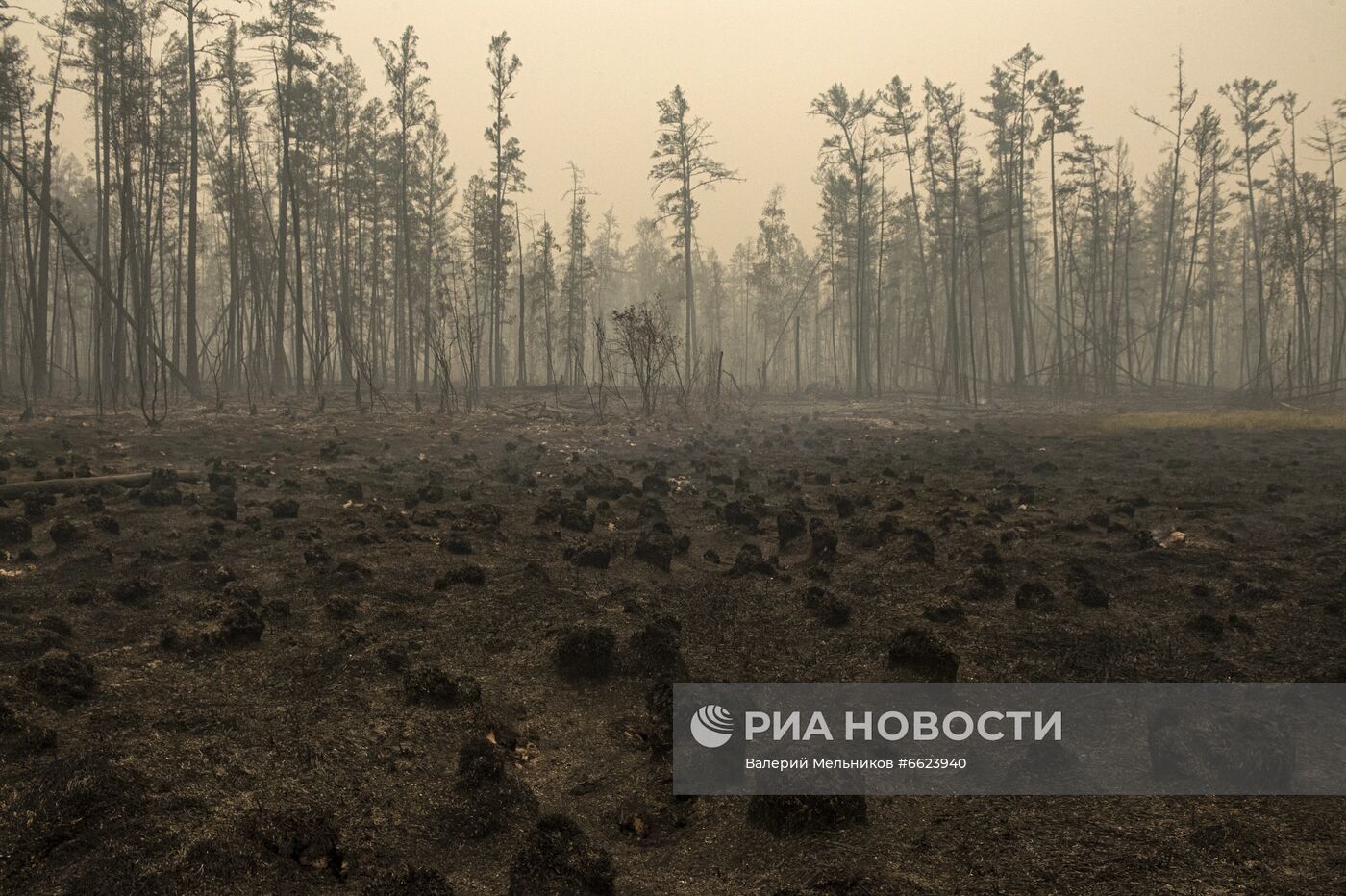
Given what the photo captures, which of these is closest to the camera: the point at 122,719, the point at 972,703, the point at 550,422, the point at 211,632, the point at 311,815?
the point at 311,815

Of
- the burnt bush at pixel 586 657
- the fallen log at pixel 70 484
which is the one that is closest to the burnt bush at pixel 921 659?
the burnt bush at pixel 586 657

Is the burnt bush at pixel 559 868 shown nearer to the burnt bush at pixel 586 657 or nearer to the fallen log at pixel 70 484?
the burnt bush at pixel 586 657

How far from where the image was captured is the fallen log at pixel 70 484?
938cm

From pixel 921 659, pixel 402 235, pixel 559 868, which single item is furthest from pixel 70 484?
pixel 402 235

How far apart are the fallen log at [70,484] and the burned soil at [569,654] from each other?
0.52 ft

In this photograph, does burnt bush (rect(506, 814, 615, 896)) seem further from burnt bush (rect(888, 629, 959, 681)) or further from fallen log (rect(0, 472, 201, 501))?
fallen log (rect(0, 472, 201, 501))

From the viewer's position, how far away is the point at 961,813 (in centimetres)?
368

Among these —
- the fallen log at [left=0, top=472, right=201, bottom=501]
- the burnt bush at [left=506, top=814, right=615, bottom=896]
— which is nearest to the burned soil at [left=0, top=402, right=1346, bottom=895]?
the burnt bush at [left=506, top=814, right=615, bottom=896]

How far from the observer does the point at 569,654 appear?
214 inches

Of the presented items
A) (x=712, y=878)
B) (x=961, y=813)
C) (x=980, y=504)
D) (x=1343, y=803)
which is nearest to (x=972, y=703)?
(x=961, y=813)

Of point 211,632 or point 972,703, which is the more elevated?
point 211,632

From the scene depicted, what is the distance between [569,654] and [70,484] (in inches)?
346

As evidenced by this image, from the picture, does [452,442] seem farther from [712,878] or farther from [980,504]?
[712,878]

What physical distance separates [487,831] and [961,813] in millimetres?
2346
